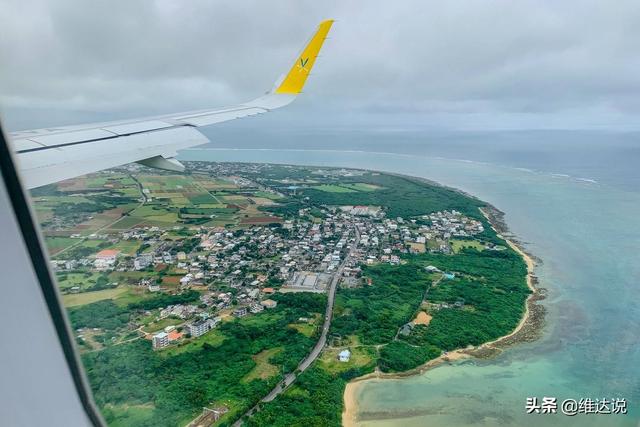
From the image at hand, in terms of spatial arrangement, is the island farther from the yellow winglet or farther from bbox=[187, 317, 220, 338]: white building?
the yellow winglet

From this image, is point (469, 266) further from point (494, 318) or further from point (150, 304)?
point (150, 304)

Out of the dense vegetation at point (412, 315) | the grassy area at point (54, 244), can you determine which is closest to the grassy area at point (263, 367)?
the dense vegetation at point (412, 315)

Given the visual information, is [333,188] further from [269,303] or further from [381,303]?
[269,303]

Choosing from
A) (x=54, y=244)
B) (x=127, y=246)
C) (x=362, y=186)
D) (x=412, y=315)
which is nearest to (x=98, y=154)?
(x=54, y=244)

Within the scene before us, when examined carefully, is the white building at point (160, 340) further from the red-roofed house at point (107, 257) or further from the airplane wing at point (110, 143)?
the airplane wing at point (110, 143)

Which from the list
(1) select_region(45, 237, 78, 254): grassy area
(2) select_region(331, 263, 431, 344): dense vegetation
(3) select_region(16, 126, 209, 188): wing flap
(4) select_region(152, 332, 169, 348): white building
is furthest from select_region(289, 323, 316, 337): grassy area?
(1) select_region(45, 237, 78, 254): grassy area

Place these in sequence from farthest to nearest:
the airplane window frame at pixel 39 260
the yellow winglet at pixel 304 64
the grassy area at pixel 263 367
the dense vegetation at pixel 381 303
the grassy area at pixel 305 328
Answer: the dense vegetation at pixel 381 303 → the grassy area at pixel 305 328 → the grassy area at pixel 263 367 → the yellow winglet at pixel 304 64 → the airplane window frame at pixel 39 260

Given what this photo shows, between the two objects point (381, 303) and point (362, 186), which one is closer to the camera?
point (381, 303)
